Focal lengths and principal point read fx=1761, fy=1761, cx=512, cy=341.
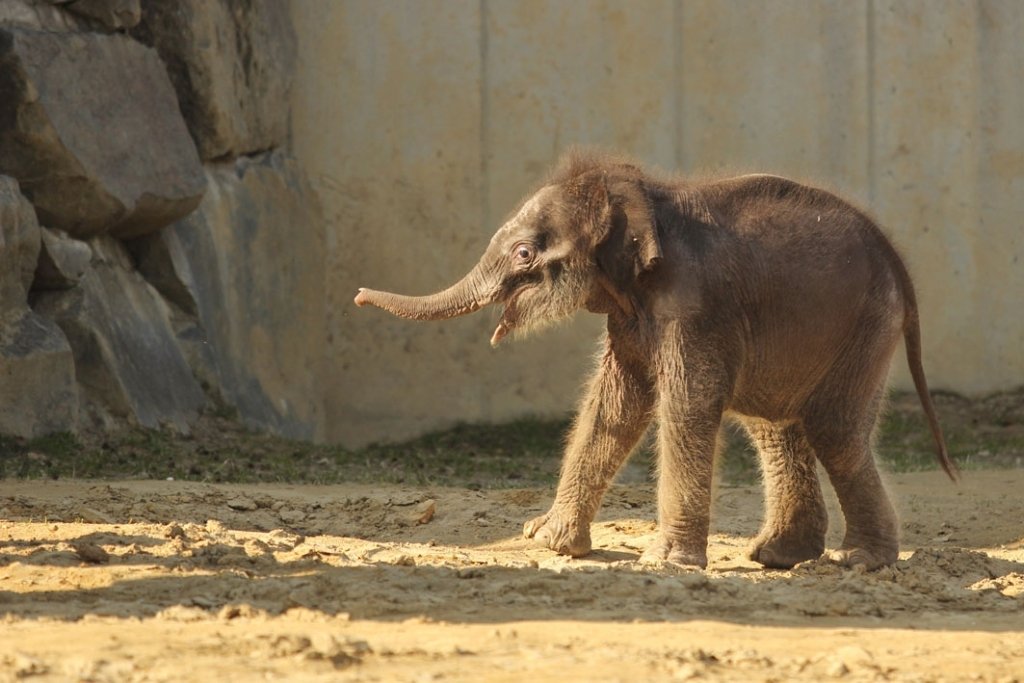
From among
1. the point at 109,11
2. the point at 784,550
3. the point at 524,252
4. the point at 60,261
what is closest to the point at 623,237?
the point at 524,252

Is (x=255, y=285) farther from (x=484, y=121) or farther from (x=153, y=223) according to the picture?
(x=484, y=121)

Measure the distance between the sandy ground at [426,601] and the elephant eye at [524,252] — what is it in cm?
118

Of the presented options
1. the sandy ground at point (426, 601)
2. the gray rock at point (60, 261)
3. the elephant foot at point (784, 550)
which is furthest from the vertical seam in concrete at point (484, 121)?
the elephant foot at point (784, 550)

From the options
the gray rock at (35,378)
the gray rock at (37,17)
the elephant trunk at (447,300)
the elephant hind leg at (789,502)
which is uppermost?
the gray rock at (37,17)

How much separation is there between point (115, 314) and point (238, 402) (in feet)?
4.01

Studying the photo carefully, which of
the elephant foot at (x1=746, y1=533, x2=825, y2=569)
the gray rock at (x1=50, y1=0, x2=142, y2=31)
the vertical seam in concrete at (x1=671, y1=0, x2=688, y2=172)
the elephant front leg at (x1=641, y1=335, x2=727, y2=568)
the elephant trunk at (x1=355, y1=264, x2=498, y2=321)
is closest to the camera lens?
the elephant front leg at (x1=641, y1=335, x2=727, y2=568)

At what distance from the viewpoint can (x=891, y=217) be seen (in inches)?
Result: 512

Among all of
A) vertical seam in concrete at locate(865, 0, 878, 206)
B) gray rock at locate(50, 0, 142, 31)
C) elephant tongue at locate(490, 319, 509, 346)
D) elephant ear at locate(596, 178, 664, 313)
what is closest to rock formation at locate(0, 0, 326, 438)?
gray rock at locate(50, 0, 142, 31)

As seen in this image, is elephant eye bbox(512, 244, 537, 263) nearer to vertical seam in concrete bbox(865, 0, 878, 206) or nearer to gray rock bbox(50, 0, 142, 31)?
gray rock bbox(50, 0, 142, 31)

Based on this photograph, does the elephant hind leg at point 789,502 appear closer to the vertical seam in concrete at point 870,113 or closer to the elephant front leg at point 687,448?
the elephant front leg at point 687,448

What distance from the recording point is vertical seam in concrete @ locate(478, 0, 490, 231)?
12633mm

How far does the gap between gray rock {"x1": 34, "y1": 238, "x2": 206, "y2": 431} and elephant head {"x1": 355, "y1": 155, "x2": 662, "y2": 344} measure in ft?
10.8

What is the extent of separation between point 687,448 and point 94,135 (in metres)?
4.62

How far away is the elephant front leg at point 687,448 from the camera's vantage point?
21.8 ft
